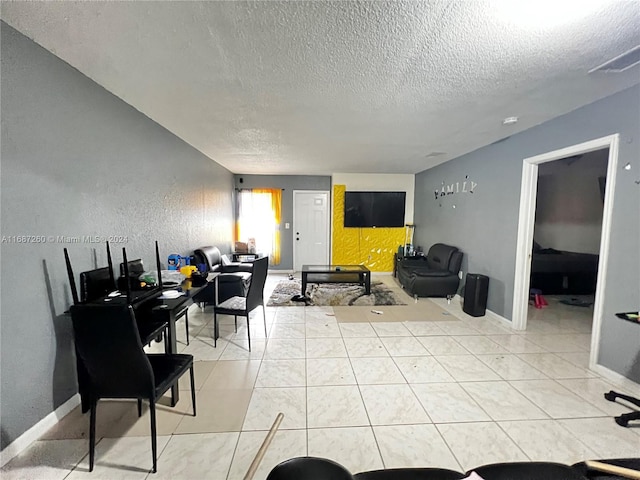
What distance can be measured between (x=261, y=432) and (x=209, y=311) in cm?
258

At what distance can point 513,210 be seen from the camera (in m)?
3.41

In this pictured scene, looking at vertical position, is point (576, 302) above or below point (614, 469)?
below

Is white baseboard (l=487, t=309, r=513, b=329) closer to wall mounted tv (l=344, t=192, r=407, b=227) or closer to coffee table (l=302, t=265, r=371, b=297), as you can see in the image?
coffee table (l=302, t=265, r=371, b=297)

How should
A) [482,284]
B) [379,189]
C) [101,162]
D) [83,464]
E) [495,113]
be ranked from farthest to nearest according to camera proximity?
1. [379,189]
2. [482,284]
3. [495,113]
4. [101,162]
5. [83,464]

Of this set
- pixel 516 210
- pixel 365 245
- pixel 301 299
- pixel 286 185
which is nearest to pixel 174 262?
pixel 301 299

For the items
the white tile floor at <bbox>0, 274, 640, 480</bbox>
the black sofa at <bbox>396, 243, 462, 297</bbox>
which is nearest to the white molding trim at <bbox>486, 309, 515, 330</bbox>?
the white tile floor at <bbox>0, 274, 640, 480</bbox>

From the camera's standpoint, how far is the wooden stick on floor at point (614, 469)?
758 mm

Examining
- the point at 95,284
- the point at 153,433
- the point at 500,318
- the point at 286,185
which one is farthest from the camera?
the point at 286,185

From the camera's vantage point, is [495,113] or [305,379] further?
[495,113]

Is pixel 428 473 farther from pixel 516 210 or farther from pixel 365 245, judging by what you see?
pixel 365 245

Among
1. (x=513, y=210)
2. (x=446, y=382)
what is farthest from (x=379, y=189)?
(x=446, y=382)

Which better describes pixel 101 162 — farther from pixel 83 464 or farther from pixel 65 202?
pixel 83 464

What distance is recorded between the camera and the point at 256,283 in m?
2.92

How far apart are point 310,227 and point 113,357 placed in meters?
5.34
